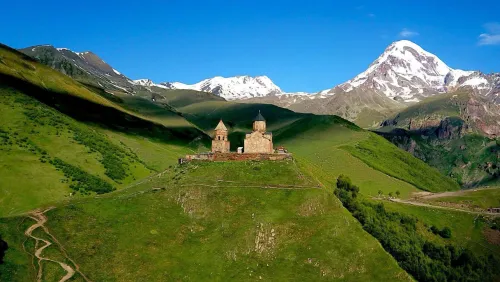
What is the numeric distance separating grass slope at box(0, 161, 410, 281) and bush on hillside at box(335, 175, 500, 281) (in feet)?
20.4

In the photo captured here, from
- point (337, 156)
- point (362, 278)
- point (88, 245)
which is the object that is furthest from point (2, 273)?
point (337, 156)

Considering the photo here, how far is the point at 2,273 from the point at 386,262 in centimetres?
5380

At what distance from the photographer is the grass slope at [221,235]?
75875 millimetres

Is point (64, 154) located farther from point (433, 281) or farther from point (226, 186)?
point (433, 281)

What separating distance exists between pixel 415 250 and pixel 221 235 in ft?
117

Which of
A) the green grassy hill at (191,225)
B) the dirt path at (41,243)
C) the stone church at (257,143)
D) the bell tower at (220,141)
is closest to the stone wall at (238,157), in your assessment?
the green grassy hill at (191,225)

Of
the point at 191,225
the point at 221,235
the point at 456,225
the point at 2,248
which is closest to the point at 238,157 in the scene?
the point at 191,225

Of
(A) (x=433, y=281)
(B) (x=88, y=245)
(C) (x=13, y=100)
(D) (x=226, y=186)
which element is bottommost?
(A) (x=433, y=281)

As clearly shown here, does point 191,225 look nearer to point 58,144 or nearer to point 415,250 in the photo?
point 415,250

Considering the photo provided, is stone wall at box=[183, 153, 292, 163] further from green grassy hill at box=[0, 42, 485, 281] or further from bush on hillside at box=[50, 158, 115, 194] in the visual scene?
bush on hillside at box=[50, 158, 115, 194]

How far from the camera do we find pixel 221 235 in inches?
3278

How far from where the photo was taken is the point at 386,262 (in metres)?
78.4

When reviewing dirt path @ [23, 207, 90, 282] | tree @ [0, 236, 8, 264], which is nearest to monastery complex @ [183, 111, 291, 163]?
dirt path @ [23, 207, 90, 282]

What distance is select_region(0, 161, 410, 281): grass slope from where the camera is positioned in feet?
249
